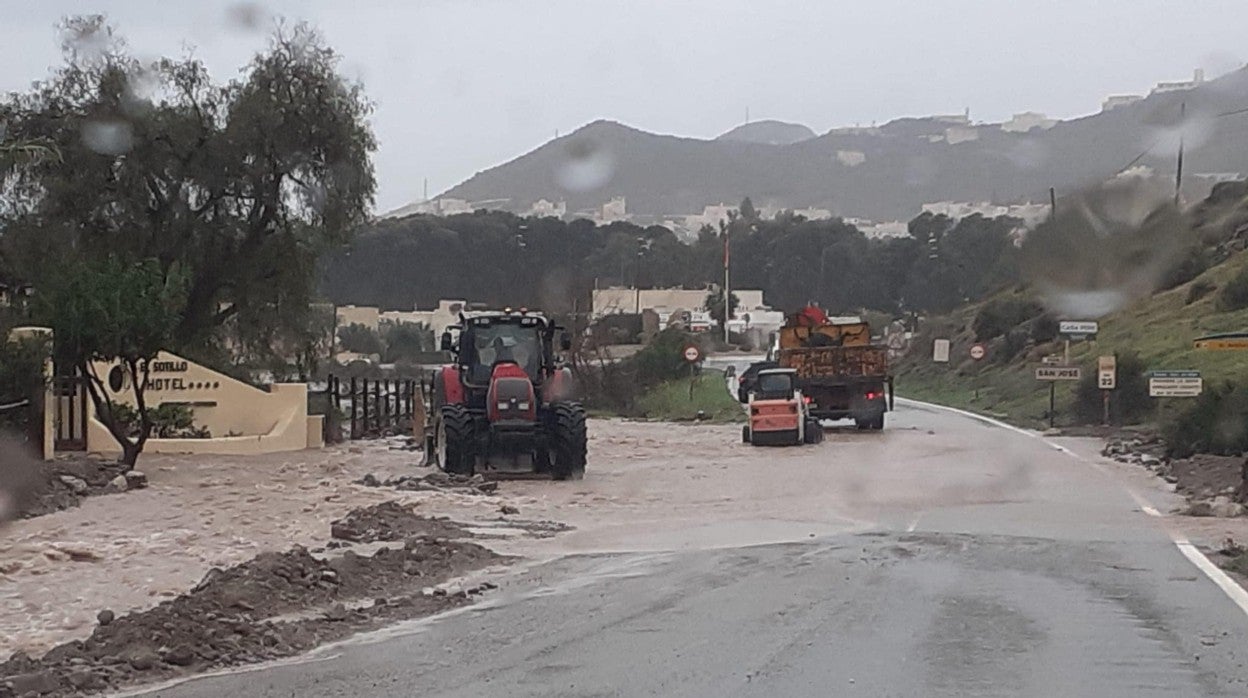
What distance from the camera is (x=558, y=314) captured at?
239ft

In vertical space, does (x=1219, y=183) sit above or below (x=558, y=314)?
above

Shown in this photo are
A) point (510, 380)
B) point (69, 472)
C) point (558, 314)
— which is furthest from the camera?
→ point (558, 314)

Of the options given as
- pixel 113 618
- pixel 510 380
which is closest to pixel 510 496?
pixel 510 380

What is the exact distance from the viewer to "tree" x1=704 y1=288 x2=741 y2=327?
106 metres

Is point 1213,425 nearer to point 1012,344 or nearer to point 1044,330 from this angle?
point 1044,330

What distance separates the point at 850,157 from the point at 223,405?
464ft

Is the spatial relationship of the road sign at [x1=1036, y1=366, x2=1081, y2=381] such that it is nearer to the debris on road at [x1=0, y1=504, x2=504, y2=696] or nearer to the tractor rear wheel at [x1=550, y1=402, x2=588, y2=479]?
the tractor rear wheel at [x1=550, y1=402, x2=588, y2=479]

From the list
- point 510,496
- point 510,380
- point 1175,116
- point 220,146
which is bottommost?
point 510,496

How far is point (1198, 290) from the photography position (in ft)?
219

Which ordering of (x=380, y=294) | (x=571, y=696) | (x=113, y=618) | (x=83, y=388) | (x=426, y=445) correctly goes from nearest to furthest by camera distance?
(x=571, y=696), (x=113, y=618), (x=83, y=388), (x=426, y=445), (x=380, y=294)

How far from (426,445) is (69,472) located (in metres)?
8.54

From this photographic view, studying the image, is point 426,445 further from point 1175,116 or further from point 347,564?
point 1175,116

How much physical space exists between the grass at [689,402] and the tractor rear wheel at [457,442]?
24.8m

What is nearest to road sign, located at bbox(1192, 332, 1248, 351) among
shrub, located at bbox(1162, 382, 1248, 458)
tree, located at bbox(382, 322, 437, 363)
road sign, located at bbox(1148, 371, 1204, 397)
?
shrub, located at bbox(1162, 382, 1248, 458)
